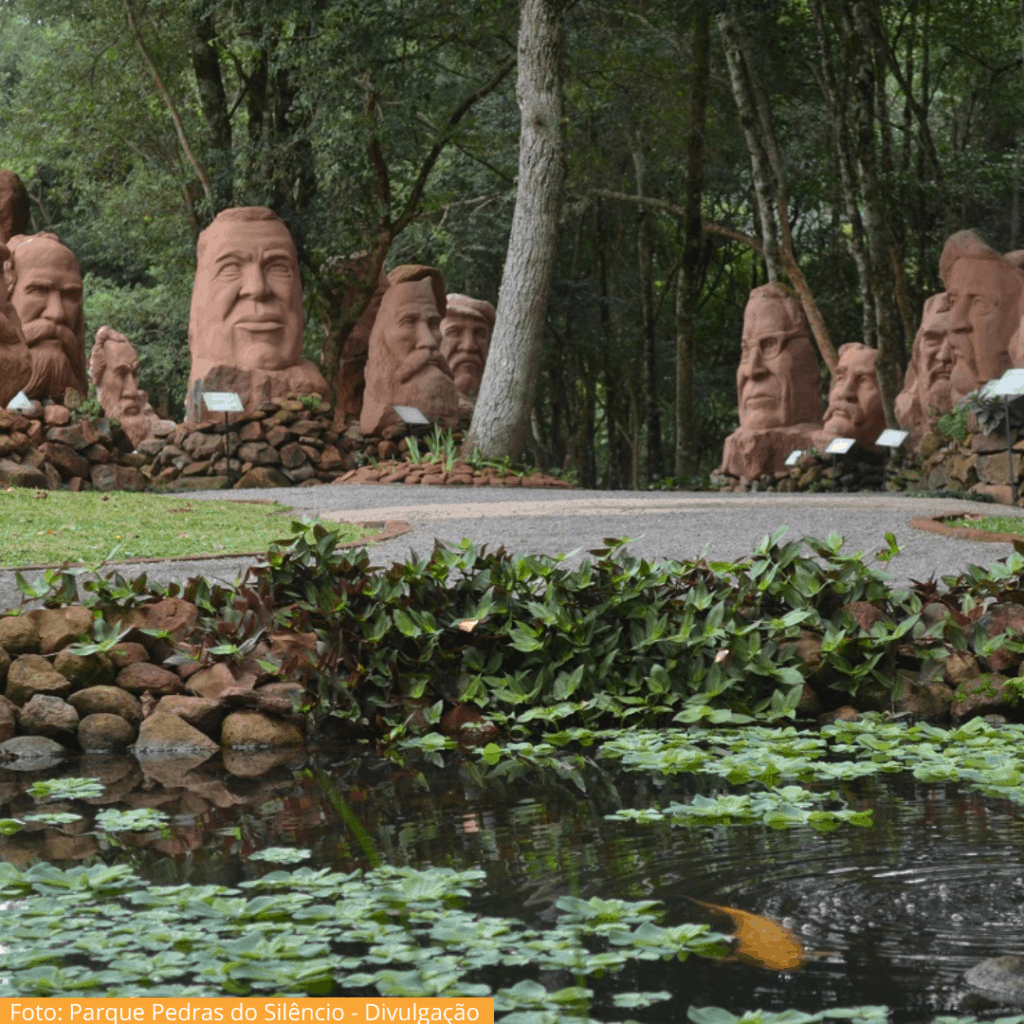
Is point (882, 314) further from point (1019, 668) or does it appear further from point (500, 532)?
point (1019, 668)

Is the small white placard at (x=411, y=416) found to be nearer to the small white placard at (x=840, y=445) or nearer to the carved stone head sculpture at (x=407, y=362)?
the carved stone head sculpture at (x=407, y=362)

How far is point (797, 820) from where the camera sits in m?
3.88

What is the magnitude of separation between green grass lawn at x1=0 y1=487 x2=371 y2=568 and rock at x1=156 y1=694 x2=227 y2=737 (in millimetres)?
1934

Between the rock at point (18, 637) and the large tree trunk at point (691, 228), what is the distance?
17418 millimetres

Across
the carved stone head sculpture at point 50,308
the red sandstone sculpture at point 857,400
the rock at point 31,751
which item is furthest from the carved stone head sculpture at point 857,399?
the rock at point 31,751

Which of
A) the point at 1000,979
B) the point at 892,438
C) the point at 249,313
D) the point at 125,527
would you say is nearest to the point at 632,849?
the point at 1000,979

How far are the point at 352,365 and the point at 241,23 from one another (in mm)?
6039

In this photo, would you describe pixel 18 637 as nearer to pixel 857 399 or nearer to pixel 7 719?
pixel 7 719

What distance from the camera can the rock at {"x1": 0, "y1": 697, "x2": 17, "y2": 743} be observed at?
16.8 feet

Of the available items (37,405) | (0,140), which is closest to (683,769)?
(37,405)

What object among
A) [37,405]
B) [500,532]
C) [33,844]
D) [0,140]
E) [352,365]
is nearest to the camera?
[33,844]

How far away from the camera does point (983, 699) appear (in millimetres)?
5445

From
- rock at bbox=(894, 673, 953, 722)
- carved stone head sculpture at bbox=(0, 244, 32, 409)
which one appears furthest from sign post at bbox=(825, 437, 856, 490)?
rock at bbox=(894, 673, 953, 722)

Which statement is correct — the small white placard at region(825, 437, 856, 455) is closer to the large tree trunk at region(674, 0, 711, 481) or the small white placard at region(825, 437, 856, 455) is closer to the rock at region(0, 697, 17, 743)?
the large tree trunk at region(674, 0, 711, 481)
